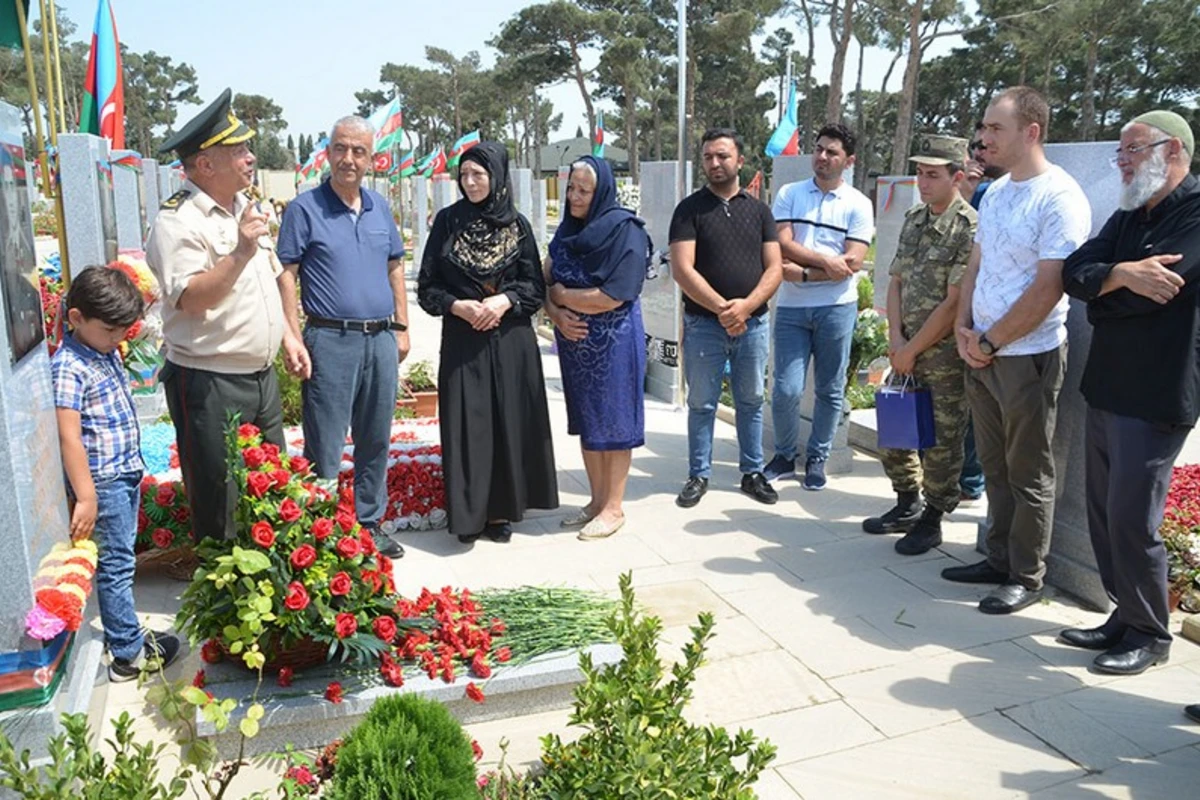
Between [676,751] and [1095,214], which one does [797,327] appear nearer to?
[1095,214]

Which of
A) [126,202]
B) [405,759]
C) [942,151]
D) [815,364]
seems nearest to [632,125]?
[126,202]

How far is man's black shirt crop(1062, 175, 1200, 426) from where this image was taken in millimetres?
3049

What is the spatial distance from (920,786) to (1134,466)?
1349 millimetres

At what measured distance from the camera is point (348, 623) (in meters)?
2.79

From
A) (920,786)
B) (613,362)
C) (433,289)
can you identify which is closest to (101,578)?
(433,289)

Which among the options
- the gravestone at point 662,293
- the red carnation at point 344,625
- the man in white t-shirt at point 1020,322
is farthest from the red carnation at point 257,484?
the gravestone at point 662,293

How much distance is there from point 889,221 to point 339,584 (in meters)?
6.02

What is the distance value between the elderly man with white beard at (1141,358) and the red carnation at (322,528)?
8.66 ft

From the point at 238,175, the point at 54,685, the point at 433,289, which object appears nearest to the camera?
the point at 54,685

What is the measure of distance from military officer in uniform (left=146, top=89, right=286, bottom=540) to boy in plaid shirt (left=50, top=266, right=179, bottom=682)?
272mm

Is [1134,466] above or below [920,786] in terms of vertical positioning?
above

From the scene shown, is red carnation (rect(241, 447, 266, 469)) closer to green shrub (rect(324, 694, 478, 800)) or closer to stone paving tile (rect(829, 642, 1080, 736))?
green shrub (rect(324, 694, 478, 800))

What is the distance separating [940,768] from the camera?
9.16ft

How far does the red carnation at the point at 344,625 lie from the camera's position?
276 centimetres
